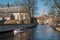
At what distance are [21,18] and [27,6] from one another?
1134 inches

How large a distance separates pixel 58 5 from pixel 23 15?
7463 cm

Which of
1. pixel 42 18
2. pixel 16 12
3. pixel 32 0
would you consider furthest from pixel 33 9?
pixel 42 18

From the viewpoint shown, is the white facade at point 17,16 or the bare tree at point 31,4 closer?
the bare tree at point 31,4

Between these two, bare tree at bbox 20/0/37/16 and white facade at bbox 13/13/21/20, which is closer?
bare tree at bbox 20/0/37/16

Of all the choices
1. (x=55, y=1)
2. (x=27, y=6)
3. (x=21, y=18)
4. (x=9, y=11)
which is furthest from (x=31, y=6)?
(x=55, y=1)

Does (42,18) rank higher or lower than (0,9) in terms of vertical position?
lower

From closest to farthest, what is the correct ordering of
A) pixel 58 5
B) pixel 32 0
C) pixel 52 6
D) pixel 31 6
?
pixel 58 5
pixel 52 6
pixel 32 0
pixel 31 6

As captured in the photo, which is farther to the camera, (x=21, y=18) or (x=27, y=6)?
(x=21, y=18)

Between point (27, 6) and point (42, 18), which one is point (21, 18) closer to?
point (27, 6)

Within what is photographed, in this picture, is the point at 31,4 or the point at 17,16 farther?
the point at 17,16

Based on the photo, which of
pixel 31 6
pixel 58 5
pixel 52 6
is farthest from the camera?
pixel 31 6

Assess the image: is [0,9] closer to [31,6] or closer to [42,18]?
[31,6]

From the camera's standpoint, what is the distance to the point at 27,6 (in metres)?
76.1

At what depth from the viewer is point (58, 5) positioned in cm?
3059
